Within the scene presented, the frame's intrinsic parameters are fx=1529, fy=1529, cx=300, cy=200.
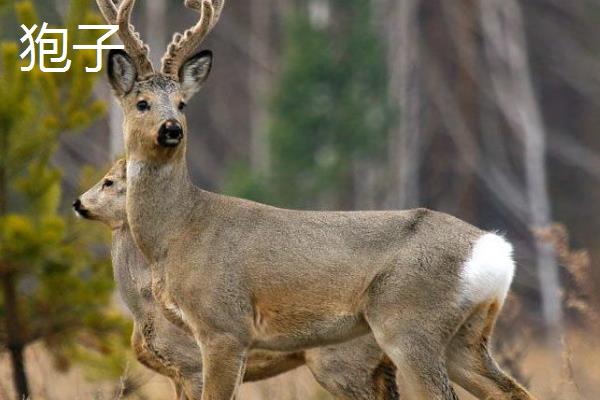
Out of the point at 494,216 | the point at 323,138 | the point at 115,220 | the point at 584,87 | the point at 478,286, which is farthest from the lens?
the point at 584,87

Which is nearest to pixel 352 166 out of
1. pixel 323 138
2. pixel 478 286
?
pixel 323 138

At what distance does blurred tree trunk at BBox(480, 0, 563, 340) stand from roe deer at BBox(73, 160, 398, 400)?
14.4 metres

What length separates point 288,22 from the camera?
2628cm

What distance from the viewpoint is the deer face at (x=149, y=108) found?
8805 mm

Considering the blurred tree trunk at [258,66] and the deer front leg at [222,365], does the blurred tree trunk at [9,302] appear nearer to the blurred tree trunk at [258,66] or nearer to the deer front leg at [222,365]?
the deer front leg at [222,365]

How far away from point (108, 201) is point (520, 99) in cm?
1927

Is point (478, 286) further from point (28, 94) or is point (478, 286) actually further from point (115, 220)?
point (28, 94)

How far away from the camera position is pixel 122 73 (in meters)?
9.07

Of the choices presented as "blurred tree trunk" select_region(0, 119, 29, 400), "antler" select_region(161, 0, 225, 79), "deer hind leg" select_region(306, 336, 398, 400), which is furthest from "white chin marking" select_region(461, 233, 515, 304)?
"blurred tree trunk" select_region(0, 119, 29, 400)

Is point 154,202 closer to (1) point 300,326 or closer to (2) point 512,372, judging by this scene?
(1) point 300,326

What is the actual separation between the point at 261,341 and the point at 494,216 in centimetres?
2061

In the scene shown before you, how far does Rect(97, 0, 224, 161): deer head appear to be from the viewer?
8.85 metres

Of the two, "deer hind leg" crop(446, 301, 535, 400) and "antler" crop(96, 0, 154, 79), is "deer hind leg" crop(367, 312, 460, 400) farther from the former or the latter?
"antler" crop(96, 0, 154, 79)

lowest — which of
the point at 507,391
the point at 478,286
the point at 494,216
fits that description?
the point at 494,216
